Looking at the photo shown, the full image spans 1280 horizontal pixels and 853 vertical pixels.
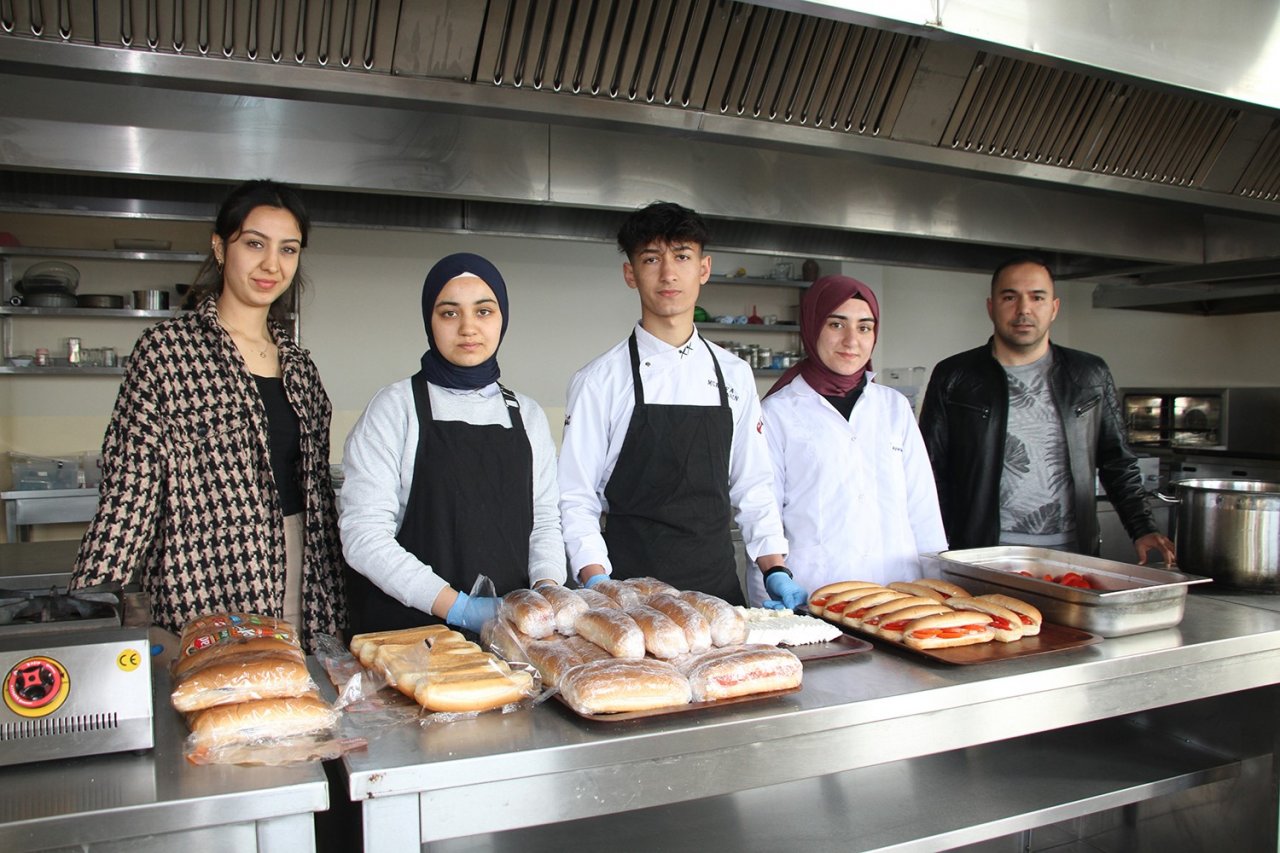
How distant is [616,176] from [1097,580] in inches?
86.4

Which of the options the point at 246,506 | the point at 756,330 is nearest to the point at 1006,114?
the point at 246,506

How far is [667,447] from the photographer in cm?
237

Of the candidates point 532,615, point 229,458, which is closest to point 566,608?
point 532,615

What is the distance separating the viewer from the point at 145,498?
1.92 metres

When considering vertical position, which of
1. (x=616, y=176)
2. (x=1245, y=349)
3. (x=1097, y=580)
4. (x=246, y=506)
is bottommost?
(x=1097, y=580)

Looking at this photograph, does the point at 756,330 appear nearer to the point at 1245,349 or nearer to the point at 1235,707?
the point at 1245,349

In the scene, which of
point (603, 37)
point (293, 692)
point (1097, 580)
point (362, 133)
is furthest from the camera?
point (362, 133)

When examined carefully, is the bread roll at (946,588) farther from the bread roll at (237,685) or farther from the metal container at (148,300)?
the metal container at (148,300)

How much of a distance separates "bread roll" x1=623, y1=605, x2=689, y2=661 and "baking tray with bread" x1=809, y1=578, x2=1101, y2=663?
426 mm

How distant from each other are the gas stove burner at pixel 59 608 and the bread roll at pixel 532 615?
0.58m

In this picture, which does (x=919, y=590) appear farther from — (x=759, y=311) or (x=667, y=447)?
(x=759, y=311)

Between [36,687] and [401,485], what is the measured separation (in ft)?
2.93

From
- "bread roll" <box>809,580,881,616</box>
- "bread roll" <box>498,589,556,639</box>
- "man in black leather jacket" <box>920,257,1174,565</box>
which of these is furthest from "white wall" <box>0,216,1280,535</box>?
"bread roll" <box>498,589,556,639</box>

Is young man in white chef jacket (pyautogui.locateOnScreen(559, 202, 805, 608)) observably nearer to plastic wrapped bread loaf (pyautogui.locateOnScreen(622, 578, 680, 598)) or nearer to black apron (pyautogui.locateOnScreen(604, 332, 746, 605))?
black apron (pyautogui.locateOnScreen(604, 332, 746, 605))
